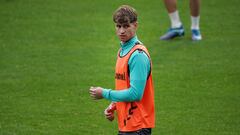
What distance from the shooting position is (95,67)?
369 inches

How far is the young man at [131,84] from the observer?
14.7 feet

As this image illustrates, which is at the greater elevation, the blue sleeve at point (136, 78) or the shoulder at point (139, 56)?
the shoulder at point (139, 56)

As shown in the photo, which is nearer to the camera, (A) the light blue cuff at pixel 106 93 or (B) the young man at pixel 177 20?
(A) the light blue cuff at pixel 106 93

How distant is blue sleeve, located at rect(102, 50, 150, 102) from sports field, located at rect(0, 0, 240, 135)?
8.04ft

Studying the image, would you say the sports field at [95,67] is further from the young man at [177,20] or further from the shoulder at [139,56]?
the shoulder at [139,56]

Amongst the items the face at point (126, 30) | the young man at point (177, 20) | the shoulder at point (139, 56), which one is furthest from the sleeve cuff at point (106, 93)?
the young man at point (177, 20)

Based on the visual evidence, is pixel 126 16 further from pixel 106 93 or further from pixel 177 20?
pixel 177 20

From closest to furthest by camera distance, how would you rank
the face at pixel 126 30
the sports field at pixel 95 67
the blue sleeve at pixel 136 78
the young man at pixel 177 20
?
1. the blue sleeve at pixel 136 78
2. the face at pixel 126 30
3. the sports field at pixel 95 67
4. the young man at pixel 177 20

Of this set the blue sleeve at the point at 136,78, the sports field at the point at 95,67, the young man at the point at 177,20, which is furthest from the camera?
the young man at the point at 177,20

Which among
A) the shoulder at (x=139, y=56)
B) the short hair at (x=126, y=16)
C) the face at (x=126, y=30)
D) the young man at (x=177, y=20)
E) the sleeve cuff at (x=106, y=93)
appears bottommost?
the sleeve cuff at (x=106, y=93)

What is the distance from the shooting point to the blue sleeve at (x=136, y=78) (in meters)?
4.46

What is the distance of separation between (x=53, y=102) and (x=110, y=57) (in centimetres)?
224

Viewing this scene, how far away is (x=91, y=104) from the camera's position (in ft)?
25.8

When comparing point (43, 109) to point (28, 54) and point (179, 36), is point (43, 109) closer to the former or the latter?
point (28, 54)
